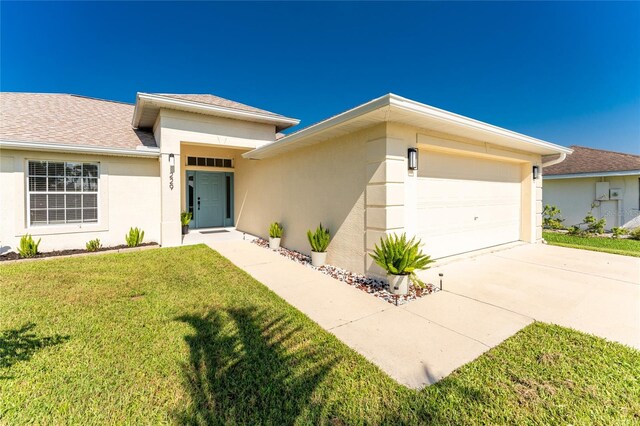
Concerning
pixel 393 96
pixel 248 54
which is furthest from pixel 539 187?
pixel 248 54

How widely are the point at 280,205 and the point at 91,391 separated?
6.82 metres

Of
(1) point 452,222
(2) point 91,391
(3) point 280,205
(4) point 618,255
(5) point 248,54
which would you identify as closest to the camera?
(2) point 91,391

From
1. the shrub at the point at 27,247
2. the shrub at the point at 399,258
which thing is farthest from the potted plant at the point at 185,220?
the shrub at the point at 399,258

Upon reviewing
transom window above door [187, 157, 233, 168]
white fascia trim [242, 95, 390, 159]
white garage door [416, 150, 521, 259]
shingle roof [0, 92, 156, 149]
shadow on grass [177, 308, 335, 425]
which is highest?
shingle roof [0, 92, 156, 149]

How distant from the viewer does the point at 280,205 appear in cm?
897

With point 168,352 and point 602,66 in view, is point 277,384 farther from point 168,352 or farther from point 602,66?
point 602,66

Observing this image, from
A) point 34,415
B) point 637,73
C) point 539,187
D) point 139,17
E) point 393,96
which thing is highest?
point 139,17

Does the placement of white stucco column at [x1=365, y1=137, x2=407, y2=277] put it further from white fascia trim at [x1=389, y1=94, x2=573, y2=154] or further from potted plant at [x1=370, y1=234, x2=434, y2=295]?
white fascia trim at [x1=389, y1=94, x2=573, y2=154]

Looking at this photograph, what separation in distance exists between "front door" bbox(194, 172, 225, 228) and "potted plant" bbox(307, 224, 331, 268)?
7.47 metres

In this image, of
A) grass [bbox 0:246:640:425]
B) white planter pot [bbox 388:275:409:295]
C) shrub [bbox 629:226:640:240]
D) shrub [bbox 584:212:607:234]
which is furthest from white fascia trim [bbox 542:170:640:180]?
white planter pot [bbox 388:275:409:295]

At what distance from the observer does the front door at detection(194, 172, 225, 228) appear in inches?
475

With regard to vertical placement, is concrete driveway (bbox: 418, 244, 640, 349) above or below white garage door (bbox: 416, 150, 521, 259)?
below

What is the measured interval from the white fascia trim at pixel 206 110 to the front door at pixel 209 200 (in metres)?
3.20

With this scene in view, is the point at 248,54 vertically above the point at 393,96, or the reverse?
the point at 248,54
